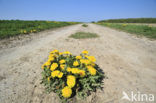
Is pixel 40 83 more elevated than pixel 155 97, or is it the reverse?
pixel 40 83

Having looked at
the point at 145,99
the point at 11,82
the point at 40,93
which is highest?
the point at 11,82

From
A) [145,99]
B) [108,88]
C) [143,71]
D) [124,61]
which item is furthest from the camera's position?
[124,61]

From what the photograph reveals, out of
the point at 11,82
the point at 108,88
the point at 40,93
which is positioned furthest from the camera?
the point at 11,82

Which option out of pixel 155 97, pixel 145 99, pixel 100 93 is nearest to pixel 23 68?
pixel 100 93

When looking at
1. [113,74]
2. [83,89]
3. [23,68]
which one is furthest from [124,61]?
[23,68]

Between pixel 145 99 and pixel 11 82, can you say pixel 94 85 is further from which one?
pixel 11 82

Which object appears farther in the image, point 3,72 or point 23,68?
point 23,68

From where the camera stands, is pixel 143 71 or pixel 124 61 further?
pixel 124 61

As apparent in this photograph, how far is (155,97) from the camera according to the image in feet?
5.82

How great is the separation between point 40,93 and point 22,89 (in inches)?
A: 20.6

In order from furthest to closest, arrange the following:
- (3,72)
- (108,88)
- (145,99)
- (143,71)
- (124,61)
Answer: (124,61) < (143,71) < (3,72) < (108,88) < (145,99)

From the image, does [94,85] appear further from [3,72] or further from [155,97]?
[3,72]

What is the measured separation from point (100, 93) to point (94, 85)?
24cm

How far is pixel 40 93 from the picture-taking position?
188 cm
